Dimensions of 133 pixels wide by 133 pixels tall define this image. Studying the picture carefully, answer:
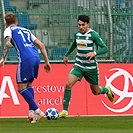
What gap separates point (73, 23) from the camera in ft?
64.2

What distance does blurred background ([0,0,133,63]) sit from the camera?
19.3m

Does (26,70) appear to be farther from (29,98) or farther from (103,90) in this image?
(103,90)

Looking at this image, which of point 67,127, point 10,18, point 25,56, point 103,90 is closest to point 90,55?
point 25,56

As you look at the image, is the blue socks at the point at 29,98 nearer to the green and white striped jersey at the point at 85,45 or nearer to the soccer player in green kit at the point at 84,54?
the soccer player in green kit at the point at 84,54

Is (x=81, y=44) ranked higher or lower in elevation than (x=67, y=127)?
higher

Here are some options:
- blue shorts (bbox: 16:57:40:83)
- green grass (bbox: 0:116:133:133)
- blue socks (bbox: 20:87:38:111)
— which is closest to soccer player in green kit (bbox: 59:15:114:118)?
green grass (bbox: 0:116:133:133)

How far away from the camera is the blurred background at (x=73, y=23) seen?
19.3 meters

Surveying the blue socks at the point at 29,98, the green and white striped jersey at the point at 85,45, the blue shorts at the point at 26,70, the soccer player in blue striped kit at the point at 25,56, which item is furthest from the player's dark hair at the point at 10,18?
the green and white striped jersey at the point at 85,45

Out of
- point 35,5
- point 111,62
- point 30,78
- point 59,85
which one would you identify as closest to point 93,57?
point 30,78

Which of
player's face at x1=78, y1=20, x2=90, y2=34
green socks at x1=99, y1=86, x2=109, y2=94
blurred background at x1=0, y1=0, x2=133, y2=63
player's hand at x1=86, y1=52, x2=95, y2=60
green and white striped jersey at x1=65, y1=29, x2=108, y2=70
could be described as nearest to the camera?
player's hand at x1=86, y1=52, x2=95, y2=60

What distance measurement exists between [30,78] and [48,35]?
23.7 feet

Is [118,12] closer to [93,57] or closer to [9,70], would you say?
[9,70]

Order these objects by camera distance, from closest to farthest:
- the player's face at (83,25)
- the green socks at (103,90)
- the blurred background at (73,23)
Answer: the player's face at (83,25)
the green socks at (103,90)
the blurred background at (73,23)

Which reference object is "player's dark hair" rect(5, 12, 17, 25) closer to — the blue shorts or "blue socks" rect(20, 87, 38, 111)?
the blue shorts
